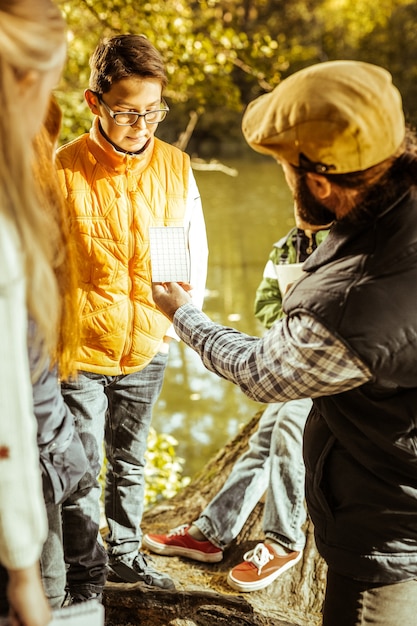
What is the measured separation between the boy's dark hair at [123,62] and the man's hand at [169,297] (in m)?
0.76

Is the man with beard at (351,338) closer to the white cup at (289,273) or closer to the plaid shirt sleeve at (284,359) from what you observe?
the plaid shirt sleeve at (284,359)

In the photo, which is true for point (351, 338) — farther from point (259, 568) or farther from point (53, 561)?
point (259, 568)

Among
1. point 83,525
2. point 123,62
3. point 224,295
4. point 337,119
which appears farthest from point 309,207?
point 224,295

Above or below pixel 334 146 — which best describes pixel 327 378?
below

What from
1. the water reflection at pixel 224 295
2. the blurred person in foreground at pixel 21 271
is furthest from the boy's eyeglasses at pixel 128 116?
the water reflection at pixel 224 295

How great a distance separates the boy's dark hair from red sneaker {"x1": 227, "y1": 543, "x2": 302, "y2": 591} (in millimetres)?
1760

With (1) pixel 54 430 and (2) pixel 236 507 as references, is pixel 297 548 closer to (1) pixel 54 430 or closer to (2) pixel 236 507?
(2) pixel 236 507

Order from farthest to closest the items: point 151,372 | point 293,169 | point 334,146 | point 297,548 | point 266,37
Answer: point 266,37, point 297,548, point 151,372, point 293,169, point 334,146

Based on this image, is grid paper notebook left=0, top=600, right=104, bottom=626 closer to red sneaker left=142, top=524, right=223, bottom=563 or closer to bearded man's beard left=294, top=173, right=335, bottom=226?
bearded man's beard left=294, top=173, right=335, bottom=226

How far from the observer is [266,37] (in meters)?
5.16

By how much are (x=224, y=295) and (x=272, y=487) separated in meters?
7.27

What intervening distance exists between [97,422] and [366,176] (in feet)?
4.09

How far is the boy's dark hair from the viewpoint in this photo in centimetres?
237

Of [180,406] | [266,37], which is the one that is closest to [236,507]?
[266,37]
